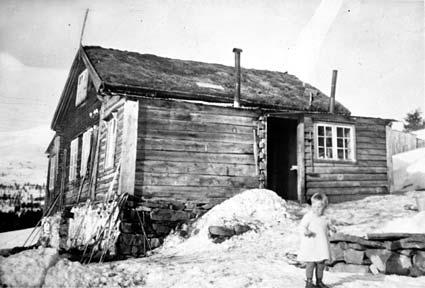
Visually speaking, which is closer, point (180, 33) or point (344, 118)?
point (180, 33)

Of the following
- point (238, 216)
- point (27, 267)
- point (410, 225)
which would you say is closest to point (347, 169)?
point (238, 216)

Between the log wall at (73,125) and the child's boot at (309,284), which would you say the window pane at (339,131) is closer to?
the log wall at (73,125)

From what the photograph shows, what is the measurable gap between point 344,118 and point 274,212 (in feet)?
15.8

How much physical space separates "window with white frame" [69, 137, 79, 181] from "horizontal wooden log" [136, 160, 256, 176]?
572cm

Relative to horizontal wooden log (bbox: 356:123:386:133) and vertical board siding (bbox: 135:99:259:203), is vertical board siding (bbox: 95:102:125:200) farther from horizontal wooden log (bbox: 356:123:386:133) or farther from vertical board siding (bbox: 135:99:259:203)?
horizontal wooden log (bbox: 356:123:386:133)

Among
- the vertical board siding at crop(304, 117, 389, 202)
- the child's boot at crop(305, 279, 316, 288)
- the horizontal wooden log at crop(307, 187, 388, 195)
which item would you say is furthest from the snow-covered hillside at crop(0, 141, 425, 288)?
the vertical board siding at crop(304, 117, 389, 202)

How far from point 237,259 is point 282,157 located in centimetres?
833

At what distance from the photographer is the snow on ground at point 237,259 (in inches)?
222

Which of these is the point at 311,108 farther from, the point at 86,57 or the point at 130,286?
the point at 130,286

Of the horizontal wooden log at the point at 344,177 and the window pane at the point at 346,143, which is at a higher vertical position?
the window pane at the point at 346,143

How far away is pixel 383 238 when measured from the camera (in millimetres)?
6461

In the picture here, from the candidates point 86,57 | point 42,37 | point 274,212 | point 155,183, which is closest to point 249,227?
point 274,212

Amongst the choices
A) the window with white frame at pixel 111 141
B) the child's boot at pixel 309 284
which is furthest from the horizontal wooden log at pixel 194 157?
the child's boot at pixel 309 284

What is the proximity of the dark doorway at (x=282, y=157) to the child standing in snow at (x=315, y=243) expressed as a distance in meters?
9.05
